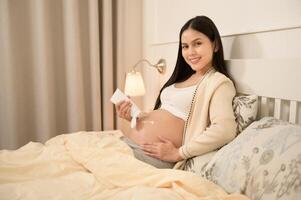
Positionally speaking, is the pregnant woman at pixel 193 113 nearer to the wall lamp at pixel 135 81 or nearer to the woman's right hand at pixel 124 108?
the woman's right hand at pixel 124 108

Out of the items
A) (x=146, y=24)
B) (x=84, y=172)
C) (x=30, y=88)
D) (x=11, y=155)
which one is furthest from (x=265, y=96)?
(x=30, y=88)

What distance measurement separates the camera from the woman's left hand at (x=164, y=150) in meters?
1.15

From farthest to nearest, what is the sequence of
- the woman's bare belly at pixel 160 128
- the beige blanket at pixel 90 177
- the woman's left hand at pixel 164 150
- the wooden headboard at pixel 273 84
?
the woman's bare belly at pixel 160 128 < the woman's left hand at pixel 164 150 < the wooden headboard at pixel 273 84 < the beige blanket at pixel 90 177

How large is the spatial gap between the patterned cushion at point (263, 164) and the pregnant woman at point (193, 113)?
0.15 meters

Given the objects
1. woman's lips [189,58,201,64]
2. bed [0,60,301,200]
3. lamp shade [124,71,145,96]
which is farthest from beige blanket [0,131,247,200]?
lamp shade [124,71,145,96]

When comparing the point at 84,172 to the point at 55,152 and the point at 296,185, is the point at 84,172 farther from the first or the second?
the point at 296,185

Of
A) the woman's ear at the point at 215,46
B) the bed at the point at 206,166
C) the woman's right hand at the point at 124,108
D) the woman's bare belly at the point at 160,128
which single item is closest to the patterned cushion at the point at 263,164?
the bed at the point at 206,166

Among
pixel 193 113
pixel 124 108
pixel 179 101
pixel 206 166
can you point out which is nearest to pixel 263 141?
pixel 206 166

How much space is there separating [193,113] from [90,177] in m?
0.51

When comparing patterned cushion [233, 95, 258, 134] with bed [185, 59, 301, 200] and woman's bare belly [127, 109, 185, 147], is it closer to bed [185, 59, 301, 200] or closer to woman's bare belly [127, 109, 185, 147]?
bed [185, 59, 301, 200]

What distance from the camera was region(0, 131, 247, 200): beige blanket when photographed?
0.80 m

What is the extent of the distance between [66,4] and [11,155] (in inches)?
52.9

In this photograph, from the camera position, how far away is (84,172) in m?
1.02

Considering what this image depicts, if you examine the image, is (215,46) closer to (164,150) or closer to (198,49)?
(198,49)
